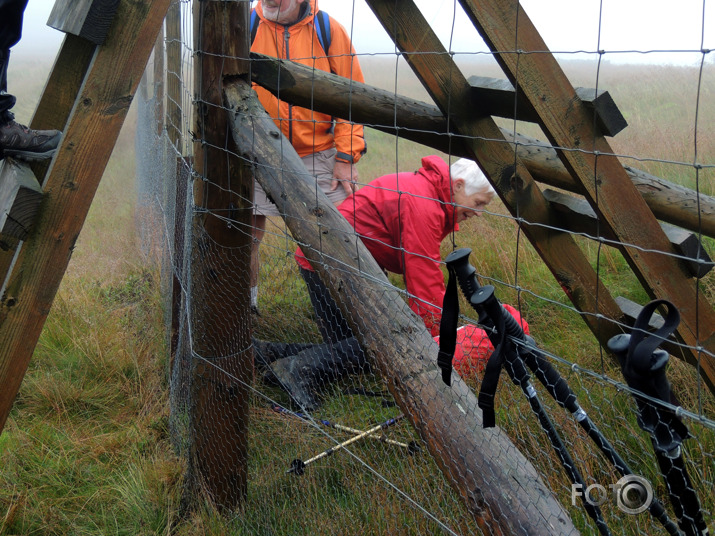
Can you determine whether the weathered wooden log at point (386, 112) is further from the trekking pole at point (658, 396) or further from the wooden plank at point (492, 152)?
the trekking pole at point (658, 396)

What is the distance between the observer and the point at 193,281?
276cm

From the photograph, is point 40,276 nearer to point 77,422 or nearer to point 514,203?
point 514,203

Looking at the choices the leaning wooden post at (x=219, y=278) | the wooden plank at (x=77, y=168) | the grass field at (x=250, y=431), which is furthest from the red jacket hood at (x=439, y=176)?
the wooden plank at (x=77, y=168)

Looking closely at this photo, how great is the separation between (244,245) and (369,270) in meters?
1.00

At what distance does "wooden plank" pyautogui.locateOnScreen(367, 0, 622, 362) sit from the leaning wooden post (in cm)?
62

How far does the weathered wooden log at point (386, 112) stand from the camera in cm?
260

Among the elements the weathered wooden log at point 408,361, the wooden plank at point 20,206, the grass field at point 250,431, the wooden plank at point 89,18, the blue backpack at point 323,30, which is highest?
the blue backpack at point 323,30

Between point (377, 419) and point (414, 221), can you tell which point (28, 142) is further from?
point (377, 419)

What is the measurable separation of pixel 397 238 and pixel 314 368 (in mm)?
834

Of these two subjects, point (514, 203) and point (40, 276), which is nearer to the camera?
point (40, 276)

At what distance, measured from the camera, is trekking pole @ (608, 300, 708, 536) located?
42.8 inches

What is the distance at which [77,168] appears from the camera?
1.84 metres

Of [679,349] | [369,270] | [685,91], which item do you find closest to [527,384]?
[369,270]

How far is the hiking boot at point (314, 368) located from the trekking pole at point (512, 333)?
81.7 inches
